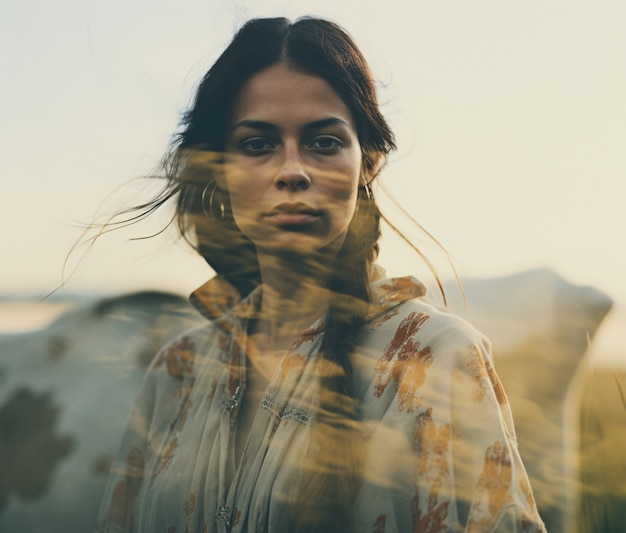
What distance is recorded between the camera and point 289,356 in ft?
3.27

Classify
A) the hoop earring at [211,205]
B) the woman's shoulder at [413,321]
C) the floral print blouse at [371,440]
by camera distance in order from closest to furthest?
the floral print blouse at [371,440]
the woman's shoulder at [413,321]
the hoop earring at [211,205]

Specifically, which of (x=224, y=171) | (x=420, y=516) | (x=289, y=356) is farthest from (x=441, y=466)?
(x=224, y=171)

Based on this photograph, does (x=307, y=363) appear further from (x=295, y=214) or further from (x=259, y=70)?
(x=259, y=70)

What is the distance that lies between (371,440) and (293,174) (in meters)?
0.43

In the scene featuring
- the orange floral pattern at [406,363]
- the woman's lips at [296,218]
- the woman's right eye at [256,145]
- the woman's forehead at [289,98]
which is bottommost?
the orange floral pattern at [406,363]

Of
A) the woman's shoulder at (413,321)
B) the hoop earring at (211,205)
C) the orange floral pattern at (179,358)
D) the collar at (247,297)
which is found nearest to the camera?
the woman's shoulder at (413,321)

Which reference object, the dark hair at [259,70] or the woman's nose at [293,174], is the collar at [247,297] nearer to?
the dark hair at [259,70]

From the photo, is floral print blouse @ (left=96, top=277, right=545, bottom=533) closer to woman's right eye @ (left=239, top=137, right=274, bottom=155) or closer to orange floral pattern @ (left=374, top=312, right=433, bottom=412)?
orange floral pattern @ (left=374, top=312, right=433, bottom=412)

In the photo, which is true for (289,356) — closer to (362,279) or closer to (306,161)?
(362,279)

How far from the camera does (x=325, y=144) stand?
935 mm

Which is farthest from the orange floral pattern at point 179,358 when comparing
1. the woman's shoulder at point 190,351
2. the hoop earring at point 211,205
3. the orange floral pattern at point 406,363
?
the orange floral pattern at point 406,363

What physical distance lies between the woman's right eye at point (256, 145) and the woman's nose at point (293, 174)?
5cm

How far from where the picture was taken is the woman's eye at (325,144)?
932mm

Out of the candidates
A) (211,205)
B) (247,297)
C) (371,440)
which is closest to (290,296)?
(247,297)
